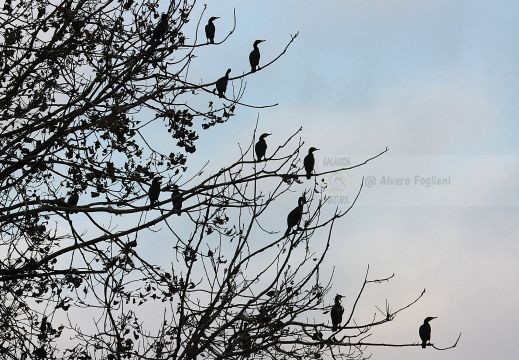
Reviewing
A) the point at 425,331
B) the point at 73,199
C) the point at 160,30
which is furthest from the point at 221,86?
the point at 425,331

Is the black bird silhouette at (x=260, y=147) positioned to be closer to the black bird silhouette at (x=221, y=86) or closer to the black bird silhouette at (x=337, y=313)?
the black bird silhouette at (x=221, y=86)

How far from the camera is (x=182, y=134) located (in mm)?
11617

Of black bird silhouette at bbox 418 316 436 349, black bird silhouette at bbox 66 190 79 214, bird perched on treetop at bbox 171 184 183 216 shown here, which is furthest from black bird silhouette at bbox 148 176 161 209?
black bird silhouette at bbox 418 316 436 349

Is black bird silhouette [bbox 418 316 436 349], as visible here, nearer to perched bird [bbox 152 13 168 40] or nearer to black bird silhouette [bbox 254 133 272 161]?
black bird silhouette [bbox 254 133 272 161]

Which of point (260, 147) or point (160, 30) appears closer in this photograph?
point (160, 30)

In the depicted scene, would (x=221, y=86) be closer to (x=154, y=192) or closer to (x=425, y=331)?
(x=154, y=192)

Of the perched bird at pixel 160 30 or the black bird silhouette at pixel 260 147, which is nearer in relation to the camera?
the perched bird at pixel 160 30

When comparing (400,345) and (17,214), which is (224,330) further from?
(17,214)

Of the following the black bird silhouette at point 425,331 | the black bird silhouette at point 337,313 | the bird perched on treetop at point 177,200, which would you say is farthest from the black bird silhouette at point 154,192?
the black bird silhouette at point 425,331

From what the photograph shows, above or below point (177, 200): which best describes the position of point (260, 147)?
above

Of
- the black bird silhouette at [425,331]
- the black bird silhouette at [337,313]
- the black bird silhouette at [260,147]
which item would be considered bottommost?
the black bird silhouette at [337,313]

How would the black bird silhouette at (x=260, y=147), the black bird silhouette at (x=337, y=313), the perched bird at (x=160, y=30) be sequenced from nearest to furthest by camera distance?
the black bird silhouette at (x=337, y=313)
the perched bird at (x=160, y=30)
the black bird silhouette at (x=260, y=147)

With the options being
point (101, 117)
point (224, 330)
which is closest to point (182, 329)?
point (224, 330)

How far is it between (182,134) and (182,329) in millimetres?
3330
